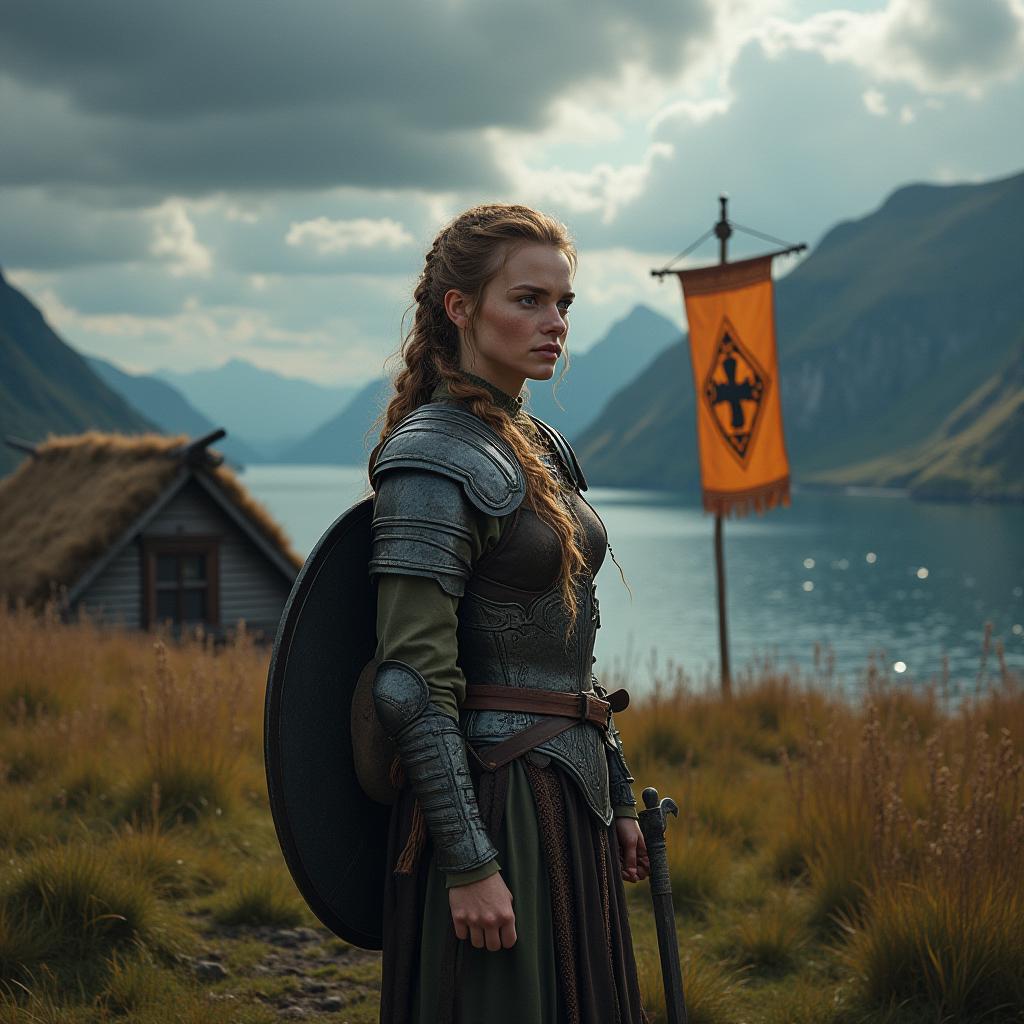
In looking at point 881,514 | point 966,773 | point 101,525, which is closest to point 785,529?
point 881,514

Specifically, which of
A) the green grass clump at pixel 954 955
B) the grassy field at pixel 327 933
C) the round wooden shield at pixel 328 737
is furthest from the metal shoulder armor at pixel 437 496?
the green grass clump at pixel 954 955

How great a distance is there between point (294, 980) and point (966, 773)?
3.54 metres

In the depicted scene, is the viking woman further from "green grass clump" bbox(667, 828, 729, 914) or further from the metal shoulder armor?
"green grass clump" bbox(667, 828, 729, 914)

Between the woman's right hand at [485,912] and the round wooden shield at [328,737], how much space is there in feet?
1.28

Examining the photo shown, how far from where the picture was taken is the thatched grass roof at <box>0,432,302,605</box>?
1595cm

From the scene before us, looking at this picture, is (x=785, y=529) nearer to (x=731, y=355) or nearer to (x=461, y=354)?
(x=731, y=355)

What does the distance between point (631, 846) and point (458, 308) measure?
1339 mm

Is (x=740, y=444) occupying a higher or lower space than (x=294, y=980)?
higher

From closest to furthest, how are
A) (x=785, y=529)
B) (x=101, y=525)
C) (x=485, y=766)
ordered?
(x=485, y=766) → (x=101, y=525) → (x=785, y=529)

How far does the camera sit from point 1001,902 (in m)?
3.87

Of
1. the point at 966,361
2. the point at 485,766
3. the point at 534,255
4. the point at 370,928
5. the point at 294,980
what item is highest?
the point at 966,361

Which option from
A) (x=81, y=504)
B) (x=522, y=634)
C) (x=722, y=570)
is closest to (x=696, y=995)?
(x=522, y=634)

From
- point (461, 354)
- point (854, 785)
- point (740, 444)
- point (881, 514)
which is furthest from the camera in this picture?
point (881, 514)

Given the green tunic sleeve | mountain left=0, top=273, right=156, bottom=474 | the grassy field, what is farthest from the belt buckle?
mountain left=0, top=273, right=156, bottom=474
